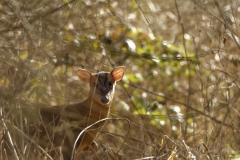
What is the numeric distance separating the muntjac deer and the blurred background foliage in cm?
19

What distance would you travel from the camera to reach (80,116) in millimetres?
6766

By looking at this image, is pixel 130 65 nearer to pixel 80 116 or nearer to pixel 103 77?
pixel 103 77

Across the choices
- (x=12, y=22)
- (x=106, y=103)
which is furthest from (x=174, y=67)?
(x=12, y=22)

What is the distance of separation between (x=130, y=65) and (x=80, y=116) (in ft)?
9.19

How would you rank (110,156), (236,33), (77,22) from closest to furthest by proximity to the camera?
(110,156)
(236,33)
(77,22)

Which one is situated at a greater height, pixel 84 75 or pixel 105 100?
pixel 84 75

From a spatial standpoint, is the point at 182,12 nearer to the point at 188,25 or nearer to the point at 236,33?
the point at 188,25

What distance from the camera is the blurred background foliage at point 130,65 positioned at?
6.07m

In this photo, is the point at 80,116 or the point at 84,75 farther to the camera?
the point at 84,75

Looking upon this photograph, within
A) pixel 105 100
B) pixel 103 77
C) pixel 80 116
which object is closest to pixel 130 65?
pixel 103 77

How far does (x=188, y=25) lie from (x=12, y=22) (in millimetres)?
3391

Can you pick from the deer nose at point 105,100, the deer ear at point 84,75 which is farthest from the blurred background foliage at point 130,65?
the deer nose at point 105,100

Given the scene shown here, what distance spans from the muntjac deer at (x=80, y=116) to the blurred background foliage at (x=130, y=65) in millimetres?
186

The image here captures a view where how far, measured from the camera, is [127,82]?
29.4ft
